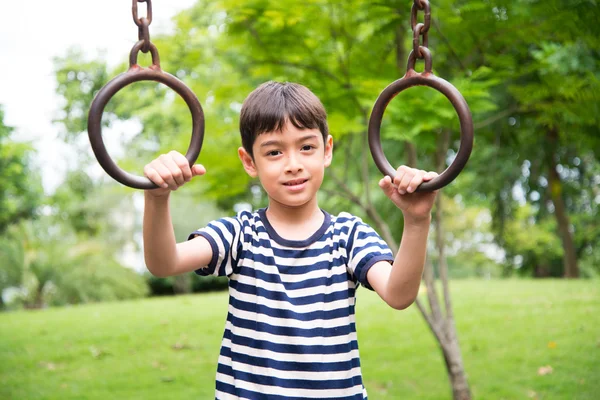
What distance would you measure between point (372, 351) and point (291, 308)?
4.97 meters

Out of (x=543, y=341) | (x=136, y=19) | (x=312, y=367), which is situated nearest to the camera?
(x=136, y=19)

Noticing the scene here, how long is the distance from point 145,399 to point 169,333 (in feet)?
8.09

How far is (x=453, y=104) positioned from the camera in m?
1.67

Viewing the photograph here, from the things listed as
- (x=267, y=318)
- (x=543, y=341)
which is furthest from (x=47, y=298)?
(x=267, y=318)

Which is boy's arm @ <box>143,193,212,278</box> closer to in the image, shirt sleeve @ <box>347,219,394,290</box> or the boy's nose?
the boy's nose

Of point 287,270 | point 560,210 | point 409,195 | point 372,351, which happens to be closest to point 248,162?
point 287,270

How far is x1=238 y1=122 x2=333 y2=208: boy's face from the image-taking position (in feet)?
6.14

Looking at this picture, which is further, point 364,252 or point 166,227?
point 364,252

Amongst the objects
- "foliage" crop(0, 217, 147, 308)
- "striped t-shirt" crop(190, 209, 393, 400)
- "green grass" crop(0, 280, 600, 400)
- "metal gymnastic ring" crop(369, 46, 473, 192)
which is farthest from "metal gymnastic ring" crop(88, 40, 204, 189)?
"foliage" crop(0, 217, 147, 308)

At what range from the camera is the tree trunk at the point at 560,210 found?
9977 mm

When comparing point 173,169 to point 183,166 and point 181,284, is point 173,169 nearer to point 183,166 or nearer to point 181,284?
point 183,166

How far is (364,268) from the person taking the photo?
188 cm

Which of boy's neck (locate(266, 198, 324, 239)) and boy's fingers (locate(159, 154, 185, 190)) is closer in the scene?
boy's fingers (locate(159, 154, 185, 190))

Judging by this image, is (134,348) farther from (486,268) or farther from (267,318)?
(486,268)
